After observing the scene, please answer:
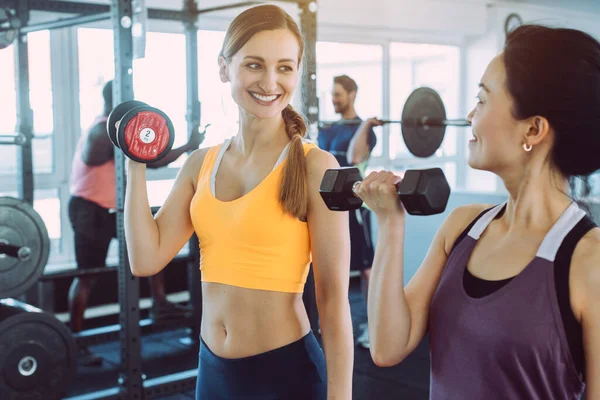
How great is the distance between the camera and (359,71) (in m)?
5.73

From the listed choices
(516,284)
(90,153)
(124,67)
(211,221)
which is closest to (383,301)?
(516,284)

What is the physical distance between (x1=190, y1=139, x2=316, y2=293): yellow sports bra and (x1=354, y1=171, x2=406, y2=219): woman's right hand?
0.29 m

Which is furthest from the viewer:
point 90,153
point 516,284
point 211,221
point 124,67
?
point 90,153

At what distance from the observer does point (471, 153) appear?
0.90 m

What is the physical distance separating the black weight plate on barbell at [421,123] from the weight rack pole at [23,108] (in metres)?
1.78

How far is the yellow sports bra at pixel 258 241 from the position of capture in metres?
1.10

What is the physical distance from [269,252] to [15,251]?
5.50 ft

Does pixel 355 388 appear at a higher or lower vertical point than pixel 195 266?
lower

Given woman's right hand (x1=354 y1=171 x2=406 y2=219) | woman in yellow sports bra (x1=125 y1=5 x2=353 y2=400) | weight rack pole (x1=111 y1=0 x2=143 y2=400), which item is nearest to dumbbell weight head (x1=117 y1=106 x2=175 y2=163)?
woman in yellow sports bra (x1=125 y1=5 x2=353 y2=400)

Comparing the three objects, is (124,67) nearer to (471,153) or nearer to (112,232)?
(112,232)

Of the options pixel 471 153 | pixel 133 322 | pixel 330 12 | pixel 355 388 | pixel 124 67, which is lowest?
pixel 355 388

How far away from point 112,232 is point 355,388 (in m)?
1.43

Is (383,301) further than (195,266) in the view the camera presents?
No

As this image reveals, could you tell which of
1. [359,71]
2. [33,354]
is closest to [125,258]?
[33,354]
